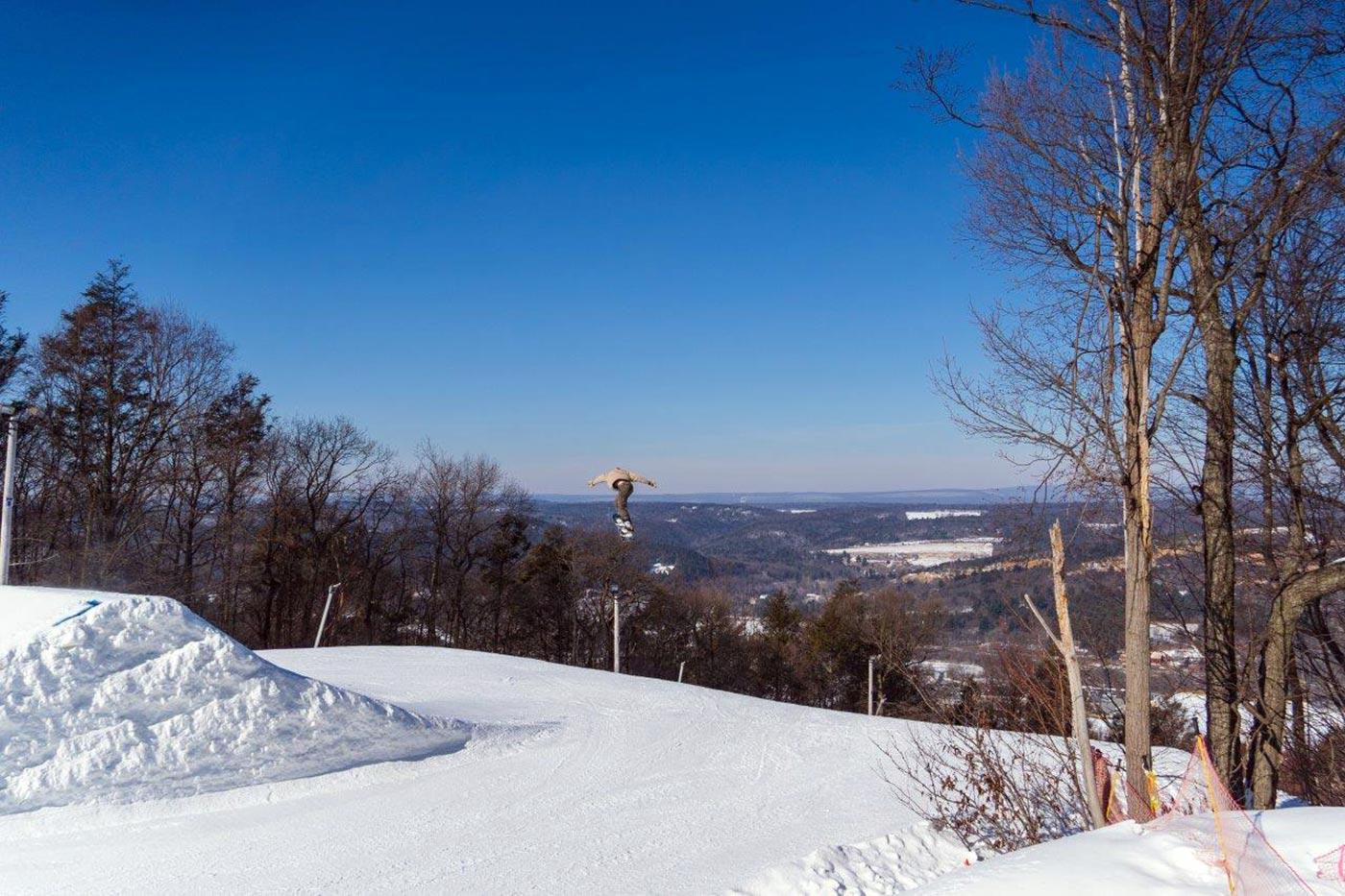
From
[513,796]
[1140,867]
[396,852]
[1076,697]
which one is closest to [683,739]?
[513,796]

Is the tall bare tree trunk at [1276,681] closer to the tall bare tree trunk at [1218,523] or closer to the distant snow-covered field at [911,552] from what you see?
the tall bare tree trunk at [1218,523]

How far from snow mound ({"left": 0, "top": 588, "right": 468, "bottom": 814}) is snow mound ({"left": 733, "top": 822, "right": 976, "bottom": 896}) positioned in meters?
4.87

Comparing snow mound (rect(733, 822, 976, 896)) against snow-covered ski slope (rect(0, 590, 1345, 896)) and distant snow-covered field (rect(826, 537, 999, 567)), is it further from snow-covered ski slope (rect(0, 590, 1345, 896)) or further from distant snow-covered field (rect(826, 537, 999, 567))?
distant snow-covered field (rect(826, 537, 999, 567))

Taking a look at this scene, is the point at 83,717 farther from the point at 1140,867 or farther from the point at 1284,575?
the point at 1284,575

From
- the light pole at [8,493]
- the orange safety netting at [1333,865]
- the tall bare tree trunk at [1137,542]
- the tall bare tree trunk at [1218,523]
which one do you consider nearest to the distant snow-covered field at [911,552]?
the tall bare tree trunk at [1218,523]

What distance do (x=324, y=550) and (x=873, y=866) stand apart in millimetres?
25896

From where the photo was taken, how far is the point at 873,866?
6148 millimetres

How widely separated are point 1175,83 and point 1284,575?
11.2 feet

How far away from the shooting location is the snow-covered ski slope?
5715 millimetres

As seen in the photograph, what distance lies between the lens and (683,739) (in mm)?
10953

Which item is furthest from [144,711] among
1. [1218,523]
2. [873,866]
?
[1218,523]

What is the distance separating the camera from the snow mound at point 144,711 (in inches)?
269

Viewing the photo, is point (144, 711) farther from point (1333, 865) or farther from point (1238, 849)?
point (1333, 865)

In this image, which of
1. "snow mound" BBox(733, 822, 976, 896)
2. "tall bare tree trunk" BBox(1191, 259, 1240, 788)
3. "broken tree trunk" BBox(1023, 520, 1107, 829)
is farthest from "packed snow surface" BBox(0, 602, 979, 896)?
"tall bare tree trunk" BBox(1191, 259, 1240, 788)
